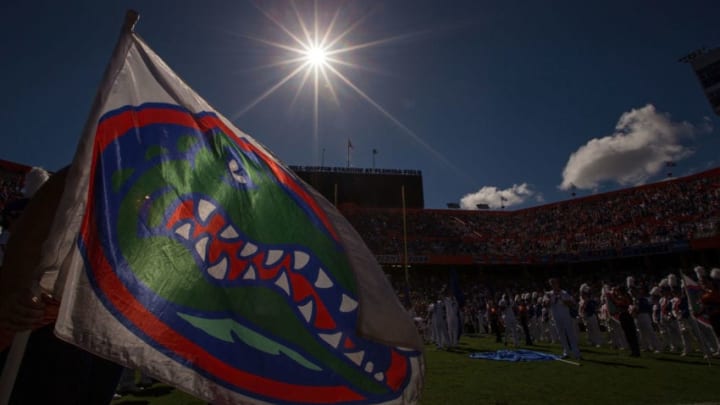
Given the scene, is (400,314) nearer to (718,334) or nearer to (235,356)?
(235,356)

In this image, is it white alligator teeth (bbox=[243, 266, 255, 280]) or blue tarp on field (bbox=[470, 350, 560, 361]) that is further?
blue tarp on field (bbox=[470, 350, 560, 361])

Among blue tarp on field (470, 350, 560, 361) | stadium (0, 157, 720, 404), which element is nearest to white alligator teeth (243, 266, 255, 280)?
blue tarp on field (470, 350, 560, 361)

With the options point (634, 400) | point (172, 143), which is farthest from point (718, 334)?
point (172, 143)

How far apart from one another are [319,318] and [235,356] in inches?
22.2

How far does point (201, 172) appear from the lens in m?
2.24

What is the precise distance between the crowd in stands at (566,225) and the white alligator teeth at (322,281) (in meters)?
35.8

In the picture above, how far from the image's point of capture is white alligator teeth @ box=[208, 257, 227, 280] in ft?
6.33

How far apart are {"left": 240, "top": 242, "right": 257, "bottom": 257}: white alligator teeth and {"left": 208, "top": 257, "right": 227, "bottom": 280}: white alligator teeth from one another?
0.42ft

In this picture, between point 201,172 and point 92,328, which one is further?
point 201,172

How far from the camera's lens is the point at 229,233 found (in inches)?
83.0

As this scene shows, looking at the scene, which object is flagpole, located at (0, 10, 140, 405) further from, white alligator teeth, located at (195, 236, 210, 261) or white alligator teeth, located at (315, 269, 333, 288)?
white alligator teeth, located at (315, 269, 333, 288)

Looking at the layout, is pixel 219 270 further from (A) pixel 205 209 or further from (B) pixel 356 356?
(B) pixel 356 356

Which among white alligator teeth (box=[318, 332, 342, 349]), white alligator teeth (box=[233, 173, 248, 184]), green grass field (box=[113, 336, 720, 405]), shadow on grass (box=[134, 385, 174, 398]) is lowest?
shadow on grass (box=[134, 385, 174, 398])

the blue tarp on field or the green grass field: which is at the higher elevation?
the blue tarp on field
